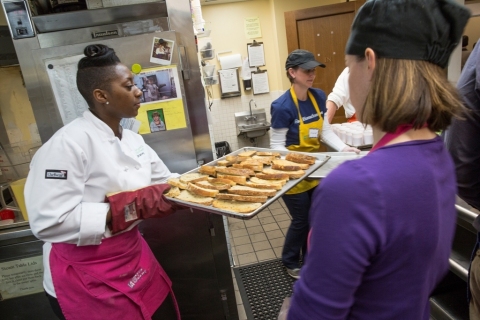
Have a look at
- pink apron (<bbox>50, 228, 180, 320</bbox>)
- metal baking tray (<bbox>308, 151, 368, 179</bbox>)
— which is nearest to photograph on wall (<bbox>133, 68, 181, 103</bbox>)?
pink apron (<bbox>50, 228, 180, 320</bbox>)

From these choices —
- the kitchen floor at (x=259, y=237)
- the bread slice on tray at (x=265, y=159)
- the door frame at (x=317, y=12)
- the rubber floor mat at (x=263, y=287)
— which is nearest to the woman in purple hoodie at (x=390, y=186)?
the bread slice on tray at (x=265, y=159)

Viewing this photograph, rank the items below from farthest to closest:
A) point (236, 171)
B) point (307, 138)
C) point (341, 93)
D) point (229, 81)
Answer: point (229, 81) < point (341, 93) < point (307, 138) < point (236, 171)

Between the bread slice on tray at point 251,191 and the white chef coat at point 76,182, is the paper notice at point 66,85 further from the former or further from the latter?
the bread slice on tray at point 251,191

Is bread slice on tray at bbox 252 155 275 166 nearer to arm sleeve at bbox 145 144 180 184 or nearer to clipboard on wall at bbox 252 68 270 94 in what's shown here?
arm sleeve at bbox 145 144 180 184

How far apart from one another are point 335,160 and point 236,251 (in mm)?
1764

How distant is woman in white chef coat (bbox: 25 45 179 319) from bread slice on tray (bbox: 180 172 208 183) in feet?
0.47

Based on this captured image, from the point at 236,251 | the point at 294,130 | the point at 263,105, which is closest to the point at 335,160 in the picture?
the point at 294,130

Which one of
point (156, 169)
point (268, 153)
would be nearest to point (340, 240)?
point (156, 169)

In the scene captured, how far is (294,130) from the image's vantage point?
232 centimetres

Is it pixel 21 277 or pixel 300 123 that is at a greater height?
pixel 300 123

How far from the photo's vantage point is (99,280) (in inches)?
52.4

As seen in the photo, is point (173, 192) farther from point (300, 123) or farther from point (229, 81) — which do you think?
point (229, 81)

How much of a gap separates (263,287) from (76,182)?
70.8 inches

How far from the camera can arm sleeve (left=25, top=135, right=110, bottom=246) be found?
119 centimetres
